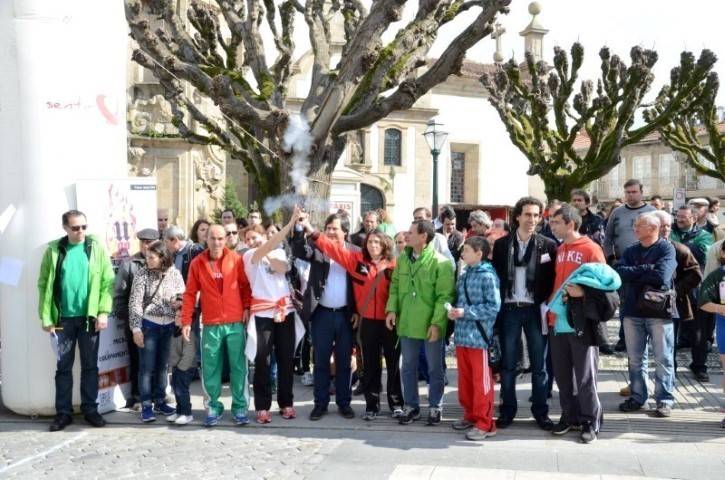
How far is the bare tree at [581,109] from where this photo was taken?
1756 cm

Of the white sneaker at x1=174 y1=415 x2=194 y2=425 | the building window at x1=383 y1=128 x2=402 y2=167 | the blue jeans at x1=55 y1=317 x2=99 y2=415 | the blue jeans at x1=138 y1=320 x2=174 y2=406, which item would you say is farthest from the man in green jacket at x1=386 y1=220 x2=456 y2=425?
the building window at x1=383 y1=128 x2=402 y2=167

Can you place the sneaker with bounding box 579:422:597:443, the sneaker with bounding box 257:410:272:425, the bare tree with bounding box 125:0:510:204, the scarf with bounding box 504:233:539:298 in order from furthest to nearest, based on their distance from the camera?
the bare tree with bounding box 125:0:510:204 < the sneaker with bounding box 257:410:272:425 < the scarf with bounding box 504:233:539:298 < the sneaker with bounding box 579:422:597:443

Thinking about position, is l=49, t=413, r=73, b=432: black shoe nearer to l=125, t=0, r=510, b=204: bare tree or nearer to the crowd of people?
the crowd of people

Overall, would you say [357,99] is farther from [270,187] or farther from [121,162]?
[121,162]

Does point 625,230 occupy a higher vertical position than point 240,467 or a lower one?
higher

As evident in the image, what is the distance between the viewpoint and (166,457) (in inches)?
236

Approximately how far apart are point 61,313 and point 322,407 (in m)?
2.58

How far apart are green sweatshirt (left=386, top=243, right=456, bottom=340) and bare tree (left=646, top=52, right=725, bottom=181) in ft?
45.2

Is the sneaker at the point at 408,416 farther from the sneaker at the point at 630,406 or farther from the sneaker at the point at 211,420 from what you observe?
the sneaker at the point at 630,406

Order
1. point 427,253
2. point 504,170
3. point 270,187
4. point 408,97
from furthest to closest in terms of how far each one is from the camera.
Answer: point 504,170, point 270,187, point 408,97, point 427,253

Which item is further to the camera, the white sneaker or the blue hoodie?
the white sneaker

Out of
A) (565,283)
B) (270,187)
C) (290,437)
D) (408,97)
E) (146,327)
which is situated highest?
(408,97)

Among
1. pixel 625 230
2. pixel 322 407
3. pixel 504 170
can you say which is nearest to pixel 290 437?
pixel 322 407

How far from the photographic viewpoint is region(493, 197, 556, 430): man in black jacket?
6668mm
